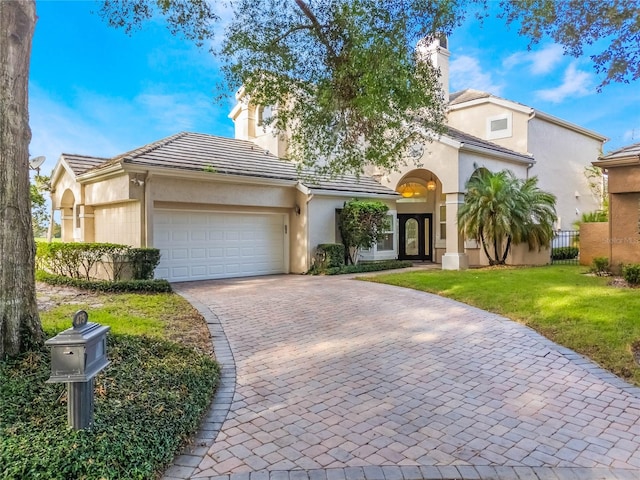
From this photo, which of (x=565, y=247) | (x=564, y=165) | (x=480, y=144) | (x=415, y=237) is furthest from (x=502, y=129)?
(x=415, y=237)

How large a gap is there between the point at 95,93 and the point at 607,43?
14512mm

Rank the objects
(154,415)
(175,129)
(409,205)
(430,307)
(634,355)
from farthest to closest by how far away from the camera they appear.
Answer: (409,205)
(175,129)
(430,307)
(634,355)
(154,415)

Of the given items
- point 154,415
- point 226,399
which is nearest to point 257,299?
point 226,399

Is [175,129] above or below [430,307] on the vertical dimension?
above

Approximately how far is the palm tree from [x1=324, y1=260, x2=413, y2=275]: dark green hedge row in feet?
10.4

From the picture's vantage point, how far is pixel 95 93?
14.2 m

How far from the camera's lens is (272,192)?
15.7 meters

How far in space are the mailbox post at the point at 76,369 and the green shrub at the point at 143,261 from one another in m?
8.91

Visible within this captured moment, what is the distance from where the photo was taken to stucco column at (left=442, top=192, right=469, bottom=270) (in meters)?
17.0

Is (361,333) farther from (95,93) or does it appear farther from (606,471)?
(95,93)

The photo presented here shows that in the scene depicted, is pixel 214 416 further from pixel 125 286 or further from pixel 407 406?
pixel 125 286

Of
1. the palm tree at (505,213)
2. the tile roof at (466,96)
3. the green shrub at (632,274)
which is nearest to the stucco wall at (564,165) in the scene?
the tile roof at (466,96)

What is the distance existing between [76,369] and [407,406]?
3.30 m

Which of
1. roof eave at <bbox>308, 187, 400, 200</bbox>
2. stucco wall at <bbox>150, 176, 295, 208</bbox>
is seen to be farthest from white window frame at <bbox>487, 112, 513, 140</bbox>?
stucco wall at <bbox>150, 176, 295, 208</bbox>
